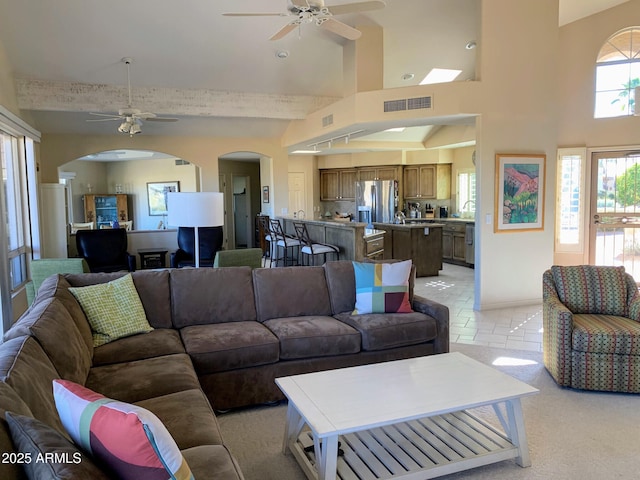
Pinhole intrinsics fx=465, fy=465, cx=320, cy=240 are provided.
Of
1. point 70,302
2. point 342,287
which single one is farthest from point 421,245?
point 70,302

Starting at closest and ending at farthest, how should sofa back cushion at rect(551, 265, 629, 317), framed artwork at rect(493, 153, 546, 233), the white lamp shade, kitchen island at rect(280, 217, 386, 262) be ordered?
1. sofa back cushion at rect(551, 265, 629, 317)
2. the white lamp shade
3. framed artwork at rect(493, 153, 546, 233)
4. kitchen island at rect(280, 217, 386, 262)

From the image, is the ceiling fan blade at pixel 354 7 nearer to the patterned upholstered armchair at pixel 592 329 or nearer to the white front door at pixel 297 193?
the patterned upholstered armchair at pixel 592 329

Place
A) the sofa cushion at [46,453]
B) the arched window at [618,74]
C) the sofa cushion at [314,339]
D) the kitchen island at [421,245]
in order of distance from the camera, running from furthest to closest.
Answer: the kitchen island at [421,245]
the arched window at [618,74]
the sofa cushion at [314,339]
the sofa cushion at [46,453]

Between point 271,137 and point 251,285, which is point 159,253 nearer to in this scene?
point 271,137

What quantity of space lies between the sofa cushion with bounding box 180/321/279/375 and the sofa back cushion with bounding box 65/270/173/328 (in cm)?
24

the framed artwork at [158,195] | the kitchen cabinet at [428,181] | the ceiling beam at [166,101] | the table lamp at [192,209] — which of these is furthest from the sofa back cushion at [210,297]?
the framed artwork at [158,195]

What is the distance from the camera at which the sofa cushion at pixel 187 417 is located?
1.88 m

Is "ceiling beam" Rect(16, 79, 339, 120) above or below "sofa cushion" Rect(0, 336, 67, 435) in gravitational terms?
above

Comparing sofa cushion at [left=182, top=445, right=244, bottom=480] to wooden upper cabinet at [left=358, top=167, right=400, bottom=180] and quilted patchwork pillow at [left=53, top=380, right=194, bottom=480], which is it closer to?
quilted patchwork pillow at [left=53, top=380, right=194, bottom=480]

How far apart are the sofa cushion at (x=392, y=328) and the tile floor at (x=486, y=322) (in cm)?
120

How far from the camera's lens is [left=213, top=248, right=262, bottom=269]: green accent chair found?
452 cm

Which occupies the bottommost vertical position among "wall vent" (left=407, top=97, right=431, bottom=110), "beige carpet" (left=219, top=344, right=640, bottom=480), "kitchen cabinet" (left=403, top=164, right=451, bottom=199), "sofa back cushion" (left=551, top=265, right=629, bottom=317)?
"beige carpet" (left=219, top=344, right=640, bottom=480)

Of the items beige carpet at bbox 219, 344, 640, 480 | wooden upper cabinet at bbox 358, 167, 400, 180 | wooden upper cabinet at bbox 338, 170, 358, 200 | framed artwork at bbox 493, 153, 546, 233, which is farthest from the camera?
wooden upper cabinet at bbox 338, 170, 358, 200

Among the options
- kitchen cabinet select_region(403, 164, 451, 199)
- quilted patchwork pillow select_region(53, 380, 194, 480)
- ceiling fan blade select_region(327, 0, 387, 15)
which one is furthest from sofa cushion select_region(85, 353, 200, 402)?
kitchen cabinet select_region(403, 164, 451, 199)
